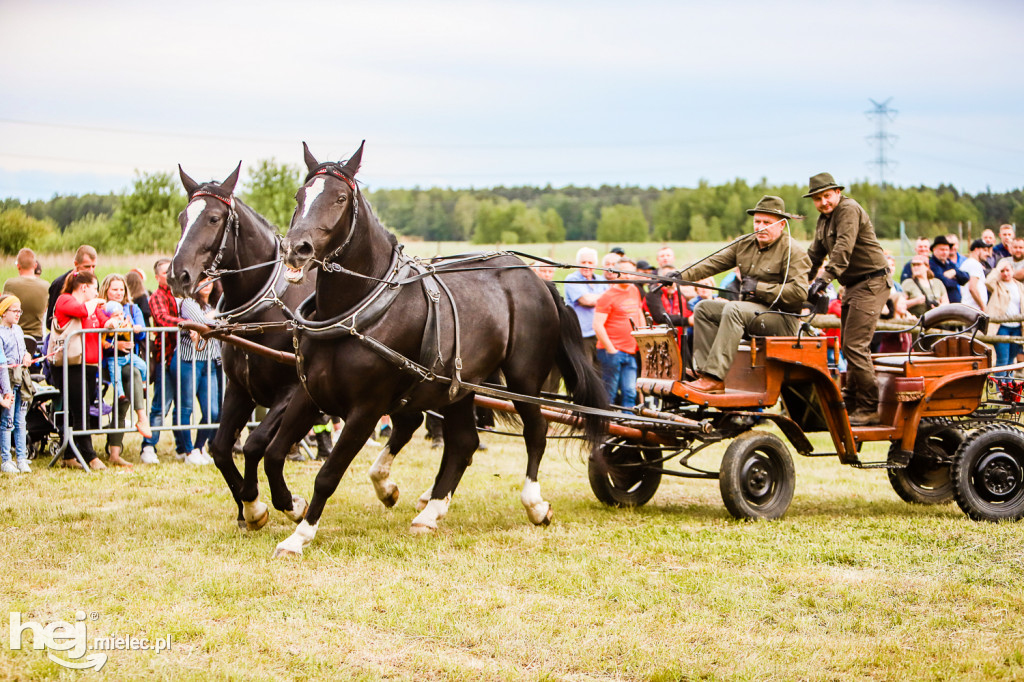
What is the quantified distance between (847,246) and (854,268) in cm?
32

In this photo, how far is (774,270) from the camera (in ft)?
23.4

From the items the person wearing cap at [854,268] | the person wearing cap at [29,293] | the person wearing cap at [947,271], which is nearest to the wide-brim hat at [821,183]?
the person wearing cap at [854,268]

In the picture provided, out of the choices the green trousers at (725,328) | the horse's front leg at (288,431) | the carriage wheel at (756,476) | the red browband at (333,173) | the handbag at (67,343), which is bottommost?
the carriage wheel at (756,476)

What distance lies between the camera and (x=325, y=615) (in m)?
4.81

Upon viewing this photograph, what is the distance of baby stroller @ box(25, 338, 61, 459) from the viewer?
31.5ft

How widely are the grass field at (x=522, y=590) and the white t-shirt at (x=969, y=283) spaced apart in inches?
222

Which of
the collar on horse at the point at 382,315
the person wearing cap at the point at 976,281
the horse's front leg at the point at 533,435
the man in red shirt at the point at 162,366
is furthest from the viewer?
the person wearing cap at the point at 976,281

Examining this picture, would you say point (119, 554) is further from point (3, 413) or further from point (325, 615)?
point (3, 413)

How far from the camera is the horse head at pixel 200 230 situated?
240 inches

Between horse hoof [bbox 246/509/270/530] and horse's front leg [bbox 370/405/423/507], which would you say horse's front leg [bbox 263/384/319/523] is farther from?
horse's front leg [bbox 370/405/423/507]

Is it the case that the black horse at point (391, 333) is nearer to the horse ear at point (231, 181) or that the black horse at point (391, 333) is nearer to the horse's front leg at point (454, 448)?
the horse's front leg at point (454, 448)

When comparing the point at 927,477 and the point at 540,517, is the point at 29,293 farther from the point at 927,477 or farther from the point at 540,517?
the point at 927,477

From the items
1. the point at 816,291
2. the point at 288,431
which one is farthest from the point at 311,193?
the point at 816,291

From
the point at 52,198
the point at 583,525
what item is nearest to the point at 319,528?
the point at 583,525
